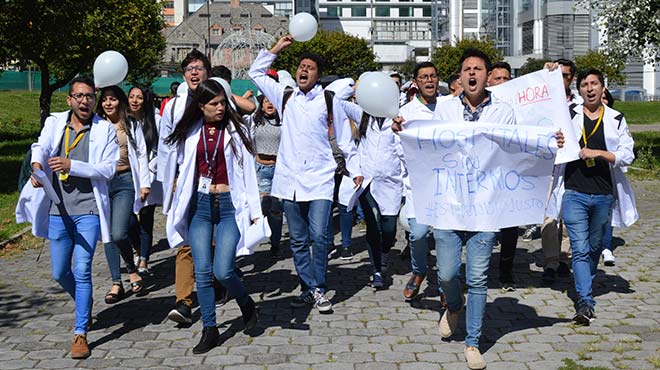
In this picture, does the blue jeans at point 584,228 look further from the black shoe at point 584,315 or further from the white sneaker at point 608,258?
the white sneaker at point 608,258

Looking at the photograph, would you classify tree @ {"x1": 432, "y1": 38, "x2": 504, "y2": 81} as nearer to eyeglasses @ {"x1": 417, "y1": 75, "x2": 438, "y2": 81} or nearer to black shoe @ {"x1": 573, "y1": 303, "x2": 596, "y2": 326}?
eyeglasses @ {"x1": 417, "y1": 75, "x2": 438, "y2": 81}

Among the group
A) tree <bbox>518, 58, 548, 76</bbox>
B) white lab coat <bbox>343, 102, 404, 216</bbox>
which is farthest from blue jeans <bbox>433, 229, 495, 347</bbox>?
tree <bbox>518, 58, 548, 76</bbox>

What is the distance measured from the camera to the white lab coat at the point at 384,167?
831 centimetres

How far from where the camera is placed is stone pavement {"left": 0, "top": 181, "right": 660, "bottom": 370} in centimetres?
591

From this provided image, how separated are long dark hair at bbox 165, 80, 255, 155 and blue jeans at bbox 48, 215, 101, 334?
0.88 metres

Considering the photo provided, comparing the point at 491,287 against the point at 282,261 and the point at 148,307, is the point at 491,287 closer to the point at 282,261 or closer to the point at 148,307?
the point at 282,261

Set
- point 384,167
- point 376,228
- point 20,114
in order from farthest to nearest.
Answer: point 20,114 → point 384,167 → point 376,228

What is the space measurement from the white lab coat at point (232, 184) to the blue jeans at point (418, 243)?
5.34 feet

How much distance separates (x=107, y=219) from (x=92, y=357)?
1026 millimetres

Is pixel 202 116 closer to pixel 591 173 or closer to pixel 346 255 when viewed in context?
pixel 591 173

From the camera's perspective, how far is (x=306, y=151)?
23.4ft

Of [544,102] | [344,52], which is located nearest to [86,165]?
[544,102]

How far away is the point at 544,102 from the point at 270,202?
395cm

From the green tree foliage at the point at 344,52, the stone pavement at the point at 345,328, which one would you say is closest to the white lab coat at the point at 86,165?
the stone pavement at the point at 345,328
